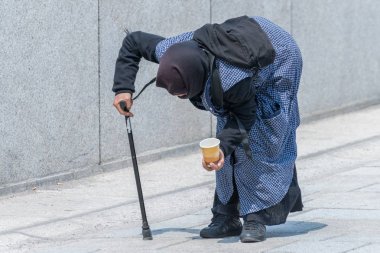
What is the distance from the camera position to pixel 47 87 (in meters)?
A: 8.42

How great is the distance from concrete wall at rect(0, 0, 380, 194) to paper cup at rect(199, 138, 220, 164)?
257 cm

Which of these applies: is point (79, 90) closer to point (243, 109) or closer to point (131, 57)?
point (131, 57)

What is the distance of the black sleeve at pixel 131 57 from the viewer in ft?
21.0

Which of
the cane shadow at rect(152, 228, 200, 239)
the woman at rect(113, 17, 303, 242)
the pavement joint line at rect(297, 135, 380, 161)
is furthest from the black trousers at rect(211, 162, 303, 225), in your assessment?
the pavement joint line at rect(297, 135, 380, 161)

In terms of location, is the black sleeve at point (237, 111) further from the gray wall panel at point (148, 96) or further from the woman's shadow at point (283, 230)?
the gray wall panel at point (148, 96)

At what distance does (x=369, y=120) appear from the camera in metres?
11.2

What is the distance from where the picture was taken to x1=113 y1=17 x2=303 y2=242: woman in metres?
6.07

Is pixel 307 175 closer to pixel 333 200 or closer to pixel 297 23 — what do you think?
pixel 333 200

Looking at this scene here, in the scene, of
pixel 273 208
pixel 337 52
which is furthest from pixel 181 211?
pixel 337 52

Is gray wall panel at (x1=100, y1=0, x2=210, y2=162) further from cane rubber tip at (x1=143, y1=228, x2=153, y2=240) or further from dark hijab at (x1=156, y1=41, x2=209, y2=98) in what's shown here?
dark hijab at (x1=156, y1=41, x2=209, y2=98)

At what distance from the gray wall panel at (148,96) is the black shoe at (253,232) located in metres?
2.64

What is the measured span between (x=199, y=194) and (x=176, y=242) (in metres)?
1.59

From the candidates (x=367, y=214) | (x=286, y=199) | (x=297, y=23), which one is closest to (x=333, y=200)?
(x=367, y=214)

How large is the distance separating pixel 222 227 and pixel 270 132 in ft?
2.14
